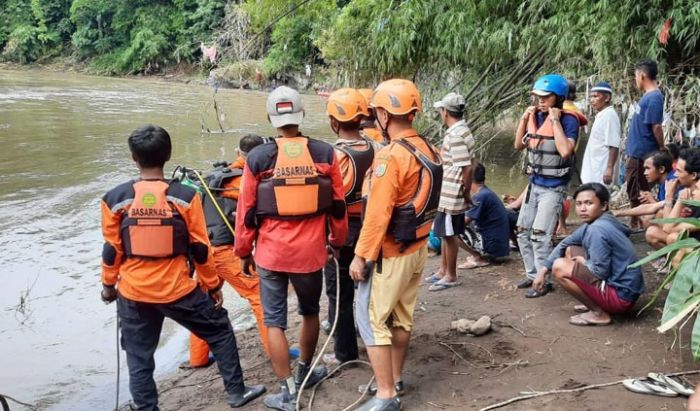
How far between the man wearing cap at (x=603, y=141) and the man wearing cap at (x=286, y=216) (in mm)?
3567

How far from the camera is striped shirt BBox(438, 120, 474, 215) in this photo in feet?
18.1

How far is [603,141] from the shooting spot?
6.62m

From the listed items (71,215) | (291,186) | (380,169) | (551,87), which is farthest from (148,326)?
(71,215)

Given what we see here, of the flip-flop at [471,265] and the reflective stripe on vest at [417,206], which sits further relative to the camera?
the flip-flop at [471,265]

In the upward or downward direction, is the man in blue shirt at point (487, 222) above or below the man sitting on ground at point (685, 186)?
below

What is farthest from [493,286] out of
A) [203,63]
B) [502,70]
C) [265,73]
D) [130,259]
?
[203,63]

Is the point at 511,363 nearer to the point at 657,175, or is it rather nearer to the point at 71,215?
the point at 657,175

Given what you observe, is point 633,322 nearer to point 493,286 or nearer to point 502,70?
point 493,286

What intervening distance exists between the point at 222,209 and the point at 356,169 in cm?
102

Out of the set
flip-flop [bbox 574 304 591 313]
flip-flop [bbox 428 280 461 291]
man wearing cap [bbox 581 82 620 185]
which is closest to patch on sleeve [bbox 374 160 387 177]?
flip-flop [bbox 574 304 591 313]

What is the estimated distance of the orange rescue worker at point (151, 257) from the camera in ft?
12.4

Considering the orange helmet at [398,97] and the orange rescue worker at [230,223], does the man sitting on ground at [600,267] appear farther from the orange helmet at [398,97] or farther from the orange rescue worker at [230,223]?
the orange rescue worker at [230,223]

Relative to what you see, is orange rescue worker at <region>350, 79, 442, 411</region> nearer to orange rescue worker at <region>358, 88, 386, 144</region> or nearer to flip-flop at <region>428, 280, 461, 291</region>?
orange rescue worker at <region>358, 88, 386, 144</region>

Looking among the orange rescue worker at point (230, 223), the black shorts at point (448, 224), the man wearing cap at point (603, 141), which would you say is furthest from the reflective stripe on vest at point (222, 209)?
the man wearing cap at point (603, 141)
